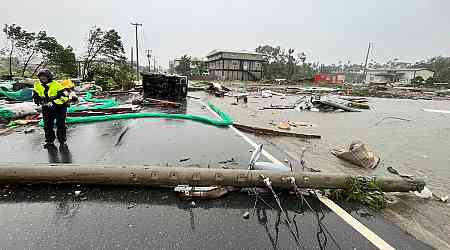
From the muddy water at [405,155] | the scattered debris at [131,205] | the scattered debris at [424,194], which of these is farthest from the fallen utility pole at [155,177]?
the scattered debris at [424,194]

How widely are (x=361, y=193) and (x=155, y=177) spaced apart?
9.18 feet

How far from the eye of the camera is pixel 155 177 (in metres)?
3.07

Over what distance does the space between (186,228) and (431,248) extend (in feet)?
8.22

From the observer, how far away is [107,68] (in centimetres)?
2045

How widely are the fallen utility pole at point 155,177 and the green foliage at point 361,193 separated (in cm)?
14

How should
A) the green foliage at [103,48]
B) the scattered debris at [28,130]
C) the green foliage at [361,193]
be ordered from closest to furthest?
the green foliage at [361,193]
the scattered debris at [28,130]
the green foliage at [103,48]

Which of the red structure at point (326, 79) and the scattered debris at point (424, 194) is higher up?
the red structure at point (326, 79)

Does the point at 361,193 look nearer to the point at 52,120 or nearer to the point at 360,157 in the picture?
the point at 360,157

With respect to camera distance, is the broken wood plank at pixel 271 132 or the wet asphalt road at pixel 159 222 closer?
the wet asphalt road at pixel 159 222

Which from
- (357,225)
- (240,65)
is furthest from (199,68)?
(357,225)

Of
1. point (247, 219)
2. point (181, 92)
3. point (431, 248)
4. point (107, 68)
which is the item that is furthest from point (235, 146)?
point (107, 68)

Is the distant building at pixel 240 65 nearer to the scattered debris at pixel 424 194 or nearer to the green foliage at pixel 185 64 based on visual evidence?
the green foliage at pixel 185 64

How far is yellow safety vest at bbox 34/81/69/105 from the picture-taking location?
15.7ft

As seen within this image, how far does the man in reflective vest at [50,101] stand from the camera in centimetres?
479
